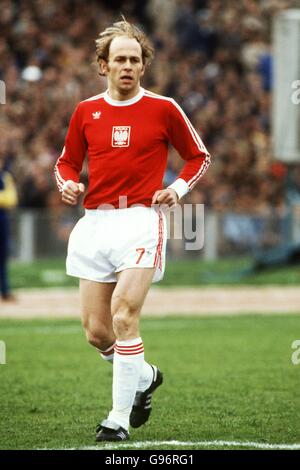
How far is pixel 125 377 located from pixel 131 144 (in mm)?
1434

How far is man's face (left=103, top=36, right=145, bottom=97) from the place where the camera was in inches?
268

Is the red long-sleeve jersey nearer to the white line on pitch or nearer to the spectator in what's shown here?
the white line on pitch

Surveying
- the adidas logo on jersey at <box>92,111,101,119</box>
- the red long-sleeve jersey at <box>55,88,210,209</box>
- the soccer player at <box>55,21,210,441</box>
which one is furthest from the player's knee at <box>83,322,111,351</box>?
the adidas logo on jersey at <box>92,111,101,119</box>

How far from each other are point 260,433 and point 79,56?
1833 centimetres

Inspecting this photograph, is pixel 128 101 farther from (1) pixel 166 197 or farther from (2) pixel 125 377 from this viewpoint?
(2) pixel 125 377

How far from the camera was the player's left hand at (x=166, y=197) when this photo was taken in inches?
266

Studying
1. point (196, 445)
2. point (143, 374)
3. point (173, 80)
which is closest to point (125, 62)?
point (143, 374)

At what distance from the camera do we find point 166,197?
22.2 ft

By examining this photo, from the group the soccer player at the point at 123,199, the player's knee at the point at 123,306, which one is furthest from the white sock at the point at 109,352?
the player's knee at the point at 123,306

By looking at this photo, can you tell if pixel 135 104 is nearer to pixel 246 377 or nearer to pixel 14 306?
pixel 246 377

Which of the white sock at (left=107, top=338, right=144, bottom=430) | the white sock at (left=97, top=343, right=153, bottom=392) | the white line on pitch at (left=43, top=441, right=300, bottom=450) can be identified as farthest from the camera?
the white sock at (left=97, top=343, right=153, bottom=392)

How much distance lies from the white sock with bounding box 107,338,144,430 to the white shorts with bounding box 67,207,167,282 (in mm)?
475

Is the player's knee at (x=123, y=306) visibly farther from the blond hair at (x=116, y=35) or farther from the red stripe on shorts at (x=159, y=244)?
the blond hair at (x=116, y=35)
